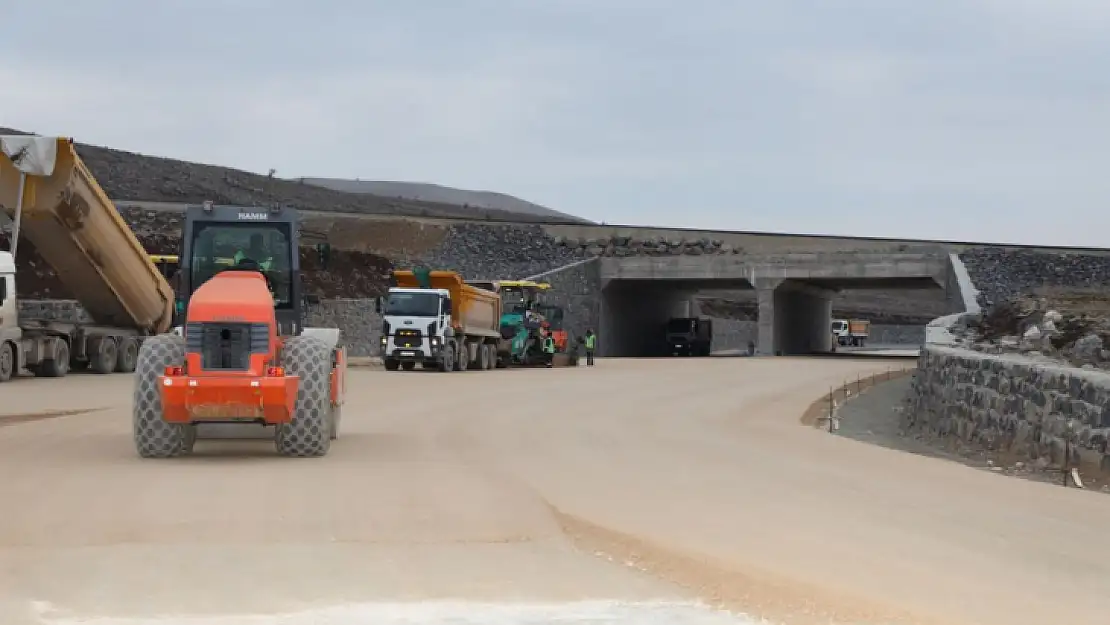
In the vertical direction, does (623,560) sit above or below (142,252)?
below

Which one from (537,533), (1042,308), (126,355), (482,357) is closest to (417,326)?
(482,357)

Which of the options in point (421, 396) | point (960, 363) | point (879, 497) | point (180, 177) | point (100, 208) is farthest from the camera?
point (180, 177)

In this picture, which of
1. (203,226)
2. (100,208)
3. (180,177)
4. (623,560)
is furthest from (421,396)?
(180,177)

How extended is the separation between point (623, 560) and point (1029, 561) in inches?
108

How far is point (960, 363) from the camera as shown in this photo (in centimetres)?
2002

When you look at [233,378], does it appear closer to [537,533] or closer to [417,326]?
[537,533]

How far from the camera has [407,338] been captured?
41344 mm

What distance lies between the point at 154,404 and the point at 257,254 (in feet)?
10.4

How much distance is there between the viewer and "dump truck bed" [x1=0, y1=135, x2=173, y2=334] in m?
29.4

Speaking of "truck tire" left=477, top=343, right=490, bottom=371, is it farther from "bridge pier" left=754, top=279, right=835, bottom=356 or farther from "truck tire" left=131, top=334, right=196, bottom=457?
"truck tire" left=131, top=334, right=196, bottom=457

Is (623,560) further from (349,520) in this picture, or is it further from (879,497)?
(879,497)

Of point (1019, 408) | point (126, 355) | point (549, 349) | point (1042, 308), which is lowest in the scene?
point (549, 349)

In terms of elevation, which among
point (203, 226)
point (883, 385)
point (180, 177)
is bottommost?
point (883, 385)

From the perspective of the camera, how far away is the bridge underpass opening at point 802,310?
64.6 meters
